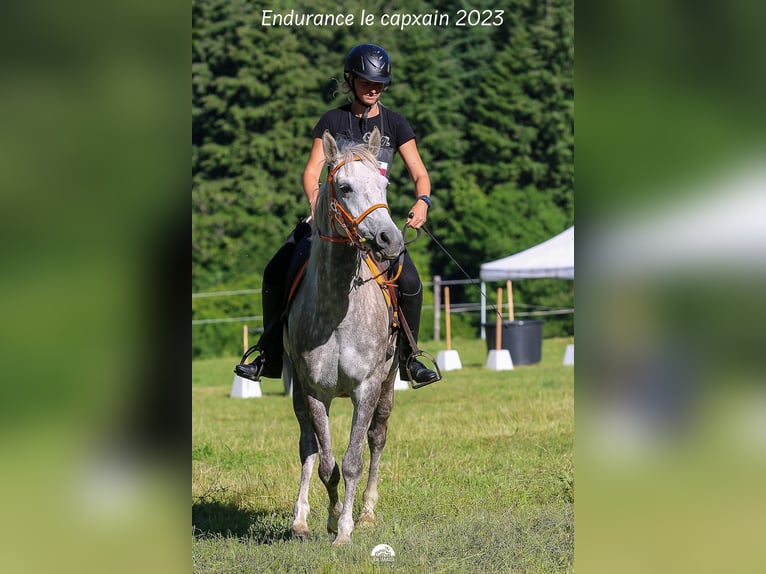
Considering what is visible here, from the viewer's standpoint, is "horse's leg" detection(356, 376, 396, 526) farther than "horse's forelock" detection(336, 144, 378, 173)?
Yes

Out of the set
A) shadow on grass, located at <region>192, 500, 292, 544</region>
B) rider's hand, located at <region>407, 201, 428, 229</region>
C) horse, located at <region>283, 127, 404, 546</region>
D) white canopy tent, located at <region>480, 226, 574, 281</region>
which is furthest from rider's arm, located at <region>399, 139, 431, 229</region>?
white canopy tent, located at <region>480, 226, 574, 281</region>

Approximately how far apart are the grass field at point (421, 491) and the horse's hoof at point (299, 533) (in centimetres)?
6

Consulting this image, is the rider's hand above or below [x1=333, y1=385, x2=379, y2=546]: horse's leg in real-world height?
above

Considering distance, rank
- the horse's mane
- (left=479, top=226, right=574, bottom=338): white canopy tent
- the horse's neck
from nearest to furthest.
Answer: the horse's mane
the horse's neck
(left=479, top=226, right=574, bottom=338): white canopy tent

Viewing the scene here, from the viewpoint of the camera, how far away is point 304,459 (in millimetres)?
7457

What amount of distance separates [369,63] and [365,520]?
11.5ft

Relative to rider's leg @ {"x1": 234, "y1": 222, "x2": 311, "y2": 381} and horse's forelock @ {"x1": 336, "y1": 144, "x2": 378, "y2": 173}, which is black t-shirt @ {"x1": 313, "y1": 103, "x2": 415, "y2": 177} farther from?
rider's leg @ {"x1": 234, "y1": 222, "x2": 311, "y2": 381}

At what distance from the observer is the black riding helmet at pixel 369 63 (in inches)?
269

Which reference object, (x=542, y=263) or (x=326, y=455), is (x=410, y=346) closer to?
(x=326, y=455)

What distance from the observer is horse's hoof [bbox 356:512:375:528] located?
24.8ft

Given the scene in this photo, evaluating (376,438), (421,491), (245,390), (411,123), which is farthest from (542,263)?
(376,438)

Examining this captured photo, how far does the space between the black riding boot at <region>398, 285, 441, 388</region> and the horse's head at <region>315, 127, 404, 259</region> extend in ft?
4.33
